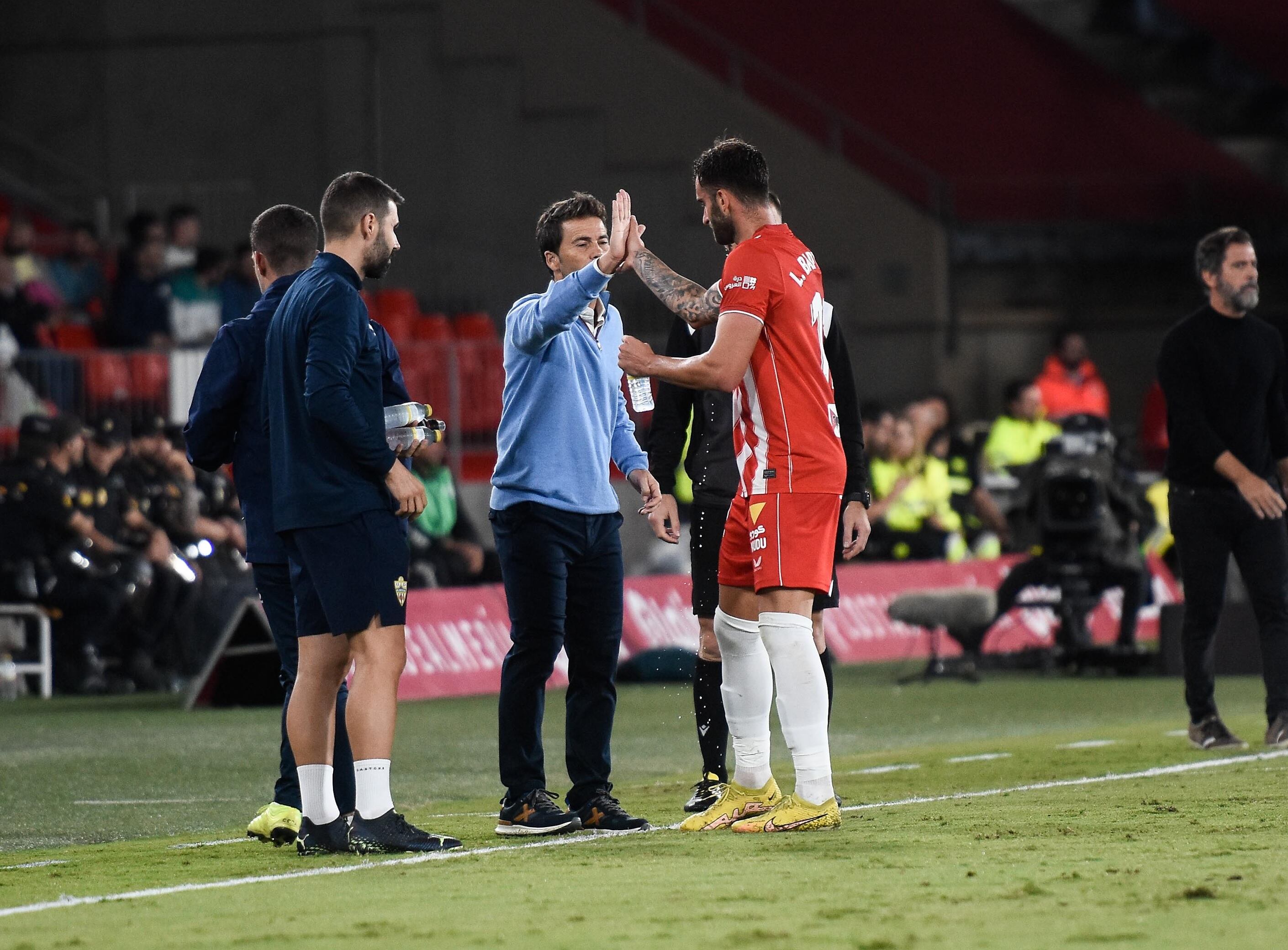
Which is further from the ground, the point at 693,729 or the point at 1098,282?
the point at 1098,282

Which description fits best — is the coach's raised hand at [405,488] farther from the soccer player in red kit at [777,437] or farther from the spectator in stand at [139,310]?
the spectator in stand at [139,310]

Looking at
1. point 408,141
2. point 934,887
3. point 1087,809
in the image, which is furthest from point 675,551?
point 934,887

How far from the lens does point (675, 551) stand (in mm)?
17719

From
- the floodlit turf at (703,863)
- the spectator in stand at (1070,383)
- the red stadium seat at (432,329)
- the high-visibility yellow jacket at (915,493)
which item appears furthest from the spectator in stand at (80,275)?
the floodlit turf at (703,863)

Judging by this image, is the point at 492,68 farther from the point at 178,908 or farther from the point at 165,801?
the point at 178,908

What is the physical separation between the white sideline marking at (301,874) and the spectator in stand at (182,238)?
13.6m

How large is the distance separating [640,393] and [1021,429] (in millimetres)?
12647

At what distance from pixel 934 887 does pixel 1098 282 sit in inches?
795

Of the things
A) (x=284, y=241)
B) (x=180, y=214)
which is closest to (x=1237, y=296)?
(x=284, y=241)

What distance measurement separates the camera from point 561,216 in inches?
289

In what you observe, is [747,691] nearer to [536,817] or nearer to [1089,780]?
[536,817]

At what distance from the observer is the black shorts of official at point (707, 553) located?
8023 millimetres

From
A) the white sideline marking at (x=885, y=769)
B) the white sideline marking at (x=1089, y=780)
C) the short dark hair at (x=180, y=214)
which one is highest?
the short dark hair at (x=180, y=214)

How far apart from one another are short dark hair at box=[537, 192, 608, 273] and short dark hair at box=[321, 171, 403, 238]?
72 centimetres
